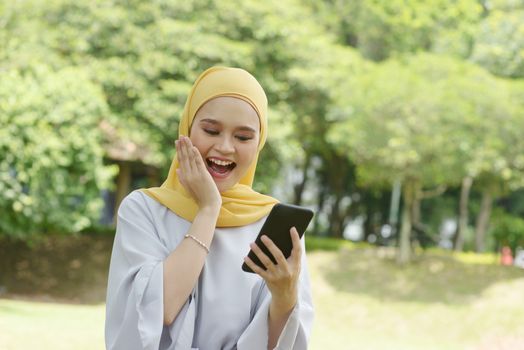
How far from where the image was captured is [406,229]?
18188mm

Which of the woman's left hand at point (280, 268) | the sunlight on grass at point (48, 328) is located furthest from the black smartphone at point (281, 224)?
the sunlight on grass at point (48, 328)

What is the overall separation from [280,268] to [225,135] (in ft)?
1.49

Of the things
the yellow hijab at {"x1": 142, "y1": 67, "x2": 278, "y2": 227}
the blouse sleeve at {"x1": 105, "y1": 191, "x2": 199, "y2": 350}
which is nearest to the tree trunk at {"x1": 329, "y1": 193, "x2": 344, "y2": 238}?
the yellow hijab at {"x1": 142, "y1": 67, "x2": 278, "y2": 227}

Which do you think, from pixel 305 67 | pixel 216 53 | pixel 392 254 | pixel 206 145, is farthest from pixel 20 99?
pixel 206 145

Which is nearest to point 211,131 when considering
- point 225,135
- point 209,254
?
point 225,135

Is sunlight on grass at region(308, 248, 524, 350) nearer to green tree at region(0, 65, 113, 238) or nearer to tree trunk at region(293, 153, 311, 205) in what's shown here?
green tree at region(0, 65, 113, 238)

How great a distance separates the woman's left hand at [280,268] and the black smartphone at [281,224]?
0.01 meters

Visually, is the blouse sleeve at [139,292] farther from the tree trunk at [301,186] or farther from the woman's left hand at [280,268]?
the tree trunk at [301,186]

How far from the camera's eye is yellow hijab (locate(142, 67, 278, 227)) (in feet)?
7.52

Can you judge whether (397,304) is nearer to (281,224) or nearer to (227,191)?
(227,191)

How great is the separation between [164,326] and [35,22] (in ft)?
50.6

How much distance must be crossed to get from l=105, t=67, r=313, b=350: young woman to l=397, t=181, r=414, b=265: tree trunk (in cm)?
1618

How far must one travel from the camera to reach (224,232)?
229cm

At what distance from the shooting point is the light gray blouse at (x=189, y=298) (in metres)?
2.14
